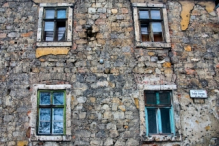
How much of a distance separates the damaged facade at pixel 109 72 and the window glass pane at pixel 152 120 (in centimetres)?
3

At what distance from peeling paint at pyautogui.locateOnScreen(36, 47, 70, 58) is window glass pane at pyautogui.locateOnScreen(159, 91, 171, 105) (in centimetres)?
304

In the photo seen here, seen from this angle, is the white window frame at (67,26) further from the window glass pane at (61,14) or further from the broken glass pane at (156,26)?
the broken glass pane at (156,26)

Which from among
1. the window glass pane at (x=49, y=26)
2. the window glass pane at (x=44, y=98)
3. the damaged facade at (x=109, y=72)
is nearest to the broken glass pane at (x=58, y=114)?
the damaged facade at (x=109, y=72)

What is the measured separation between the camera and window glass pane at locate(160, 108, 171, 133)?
A: 24.2 ft

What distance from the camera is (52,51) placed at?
7.81 meters

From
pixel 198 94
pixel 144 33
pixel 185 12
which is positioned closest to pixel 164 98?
pixel 198 94

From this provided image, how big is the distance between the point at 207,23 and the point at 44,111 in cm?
570

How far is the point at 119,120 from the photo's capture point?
7.24 meters

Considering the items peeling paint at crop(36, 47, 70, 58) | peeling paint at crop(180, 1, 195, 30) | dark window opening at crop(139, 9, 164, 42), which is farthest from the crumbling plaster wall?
peeling paint at crop(36, 47, 70, 58)

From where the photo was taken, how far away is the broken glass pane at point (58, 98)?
24.3 ft

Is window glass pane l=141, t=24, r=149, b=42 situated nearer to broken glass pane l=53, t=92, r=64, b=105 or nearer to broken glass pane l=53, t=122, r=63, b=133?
broken glass pane l=53, t=92, r=64, b=105

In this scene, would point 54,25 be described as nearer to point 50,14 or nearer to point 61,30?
point 61,30

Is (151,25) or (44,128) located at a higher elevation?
(151,25)

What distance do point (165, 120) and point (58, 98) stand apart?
306 cm
